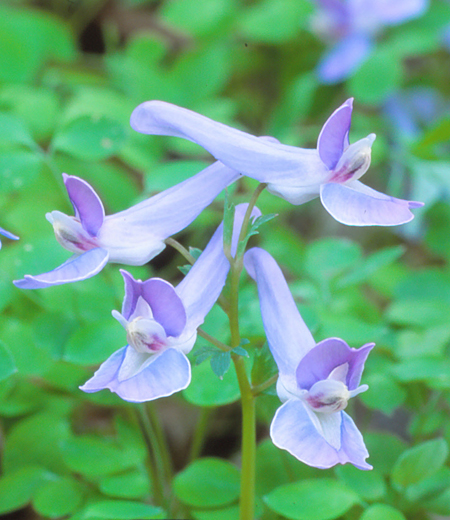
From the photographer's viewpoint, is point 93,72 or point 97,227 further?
point 93,72

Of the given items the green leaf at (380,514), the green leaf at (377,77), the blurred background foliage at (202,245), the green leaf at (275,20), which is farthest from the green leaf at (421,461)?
the green leaf at (275,20)

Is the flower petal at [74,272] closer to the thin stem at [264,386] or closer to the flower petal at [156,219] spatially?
the flower petal at [156,219]

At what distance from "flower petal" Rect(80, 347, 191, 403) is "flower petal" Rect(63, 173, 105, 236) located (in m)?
0.23

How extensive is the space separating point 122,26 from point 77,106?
192cm

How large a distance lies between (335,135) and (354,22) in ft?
8.58

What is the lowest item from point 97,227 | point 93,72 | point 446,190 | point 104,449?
point 104,449

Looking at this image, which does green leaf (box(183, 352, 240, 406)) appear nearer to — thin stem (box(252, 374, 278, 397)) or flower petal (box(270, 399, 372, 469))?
thin stem (box(252, 374, 278, 397))

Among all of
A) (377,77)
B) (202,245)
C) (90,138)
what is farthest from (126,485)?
(377,77)

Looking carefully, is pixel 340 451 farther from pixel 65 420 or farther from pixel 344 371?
pixel 65 420

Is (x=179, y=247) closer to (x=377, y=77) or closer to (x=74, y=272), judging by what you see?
(x=74, y=272)

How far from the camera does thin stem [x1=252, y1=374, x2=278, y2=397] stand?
995 mm

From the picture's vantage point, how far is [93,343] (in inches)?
53.0

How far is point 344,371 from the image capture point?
0.90 meters

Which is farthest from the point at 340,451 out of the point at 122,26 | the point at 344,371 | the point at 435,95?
the point at 122,26
